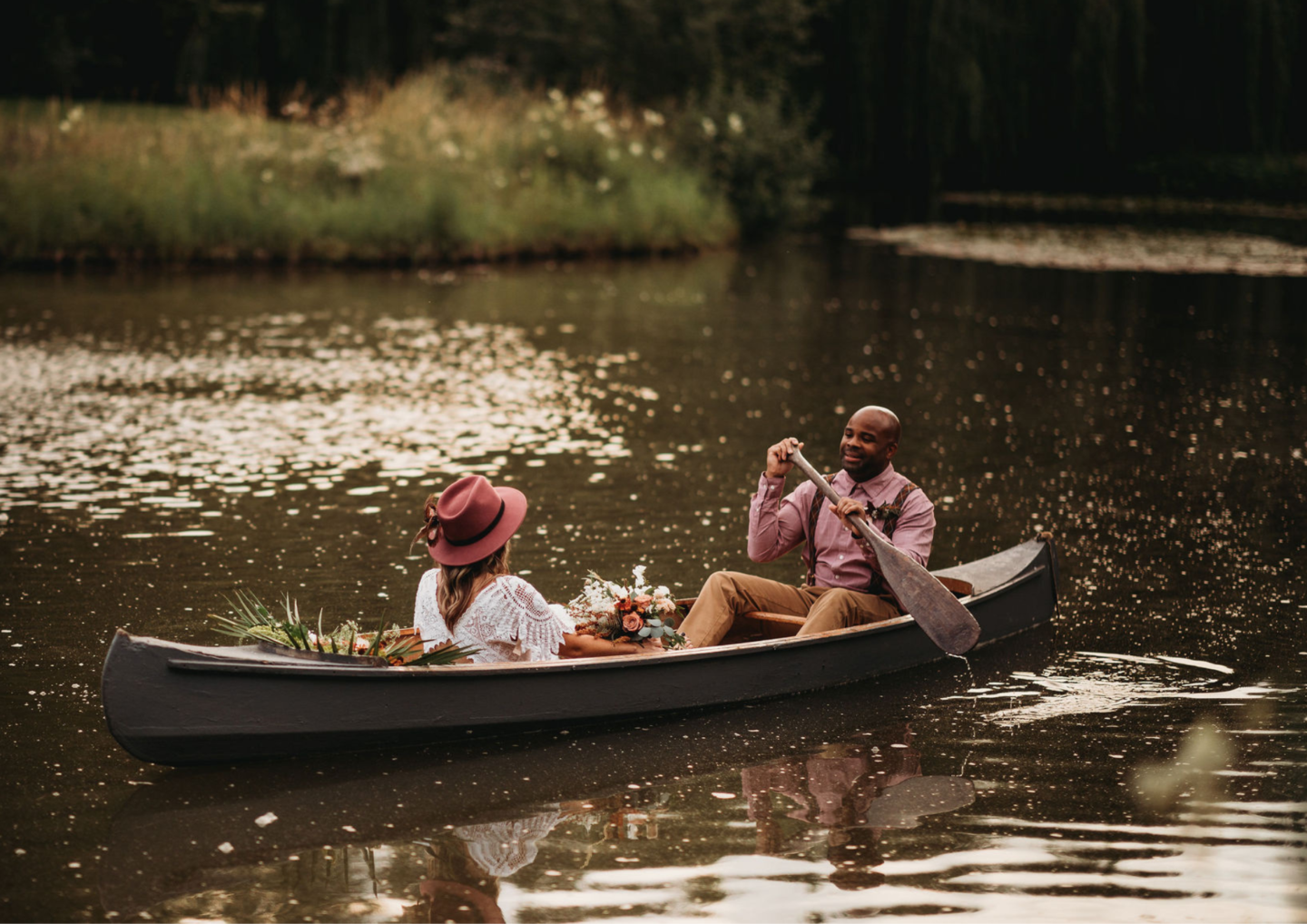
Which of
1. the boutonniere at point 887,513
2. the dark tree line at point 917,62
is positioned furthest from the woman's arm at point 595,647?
the dark tree line at point 917,62

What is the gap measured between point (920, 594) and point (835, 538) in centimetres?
49

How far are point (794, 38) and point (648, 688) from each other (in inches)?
1111

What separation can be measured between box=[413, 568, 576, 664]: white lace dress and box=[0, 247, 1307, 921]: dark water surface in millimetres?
401

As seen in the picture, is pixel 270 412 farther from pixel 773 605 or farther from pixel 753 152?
pixel 753 152

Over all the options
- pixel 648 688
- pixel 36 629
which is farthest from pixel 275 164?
pixel 648 688

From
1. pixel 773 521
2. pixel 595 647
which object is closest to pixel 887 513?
pixel 773 521

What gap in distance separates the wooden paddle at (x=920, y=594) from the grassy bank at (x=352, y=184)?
1787cm

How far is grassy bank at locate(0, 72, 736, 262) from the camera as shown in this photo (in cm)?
2244

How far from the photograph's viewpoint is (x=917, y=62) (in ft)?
109

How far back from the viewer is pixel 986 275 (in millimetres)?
24562

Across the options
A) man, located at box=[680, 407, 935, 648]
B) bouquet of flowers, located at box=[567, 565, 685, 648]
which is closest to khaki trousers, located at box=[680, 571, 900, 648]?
man, located at box=[680, 407, 935, 648]

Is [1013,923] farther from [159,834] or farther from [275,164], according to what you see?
[275,164]

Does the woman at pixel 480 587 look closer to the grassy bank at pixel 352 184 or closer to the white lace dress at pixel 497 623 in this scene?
the white lace dress at pixel 497 623

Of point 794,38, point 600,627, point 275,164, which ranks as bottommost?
point 600,627
